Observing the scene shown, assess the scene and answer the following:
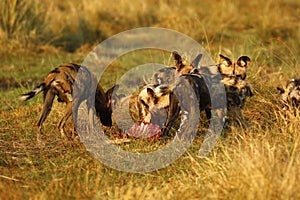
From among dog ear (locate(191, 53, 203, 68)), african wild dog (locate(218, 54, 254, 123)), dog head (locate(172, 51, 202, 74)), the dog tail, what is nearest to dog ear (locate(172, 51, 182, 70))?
dog head (locate(172, 51, 202, 74))

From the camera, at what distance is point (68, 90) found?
491 cm

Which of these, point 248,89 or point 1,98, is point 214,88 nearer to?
point 248,89

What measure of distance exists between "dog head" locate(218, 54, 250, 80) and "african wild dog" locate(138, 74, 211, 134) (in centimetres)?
80

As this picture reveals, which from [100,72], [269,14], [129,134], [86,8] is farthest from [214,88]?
[86,8]

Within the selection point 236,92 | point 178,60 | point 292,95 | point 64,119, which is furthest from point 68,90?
point 292,95

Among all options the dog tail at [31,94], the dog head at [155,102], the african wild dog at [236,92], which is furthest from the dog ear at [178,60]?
the dog tail at [31,94]

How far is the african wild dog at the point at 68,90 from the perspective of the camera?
4.83 meters

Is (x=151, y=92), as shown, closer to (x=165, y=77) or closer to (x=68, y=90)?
(x=165, y=77)

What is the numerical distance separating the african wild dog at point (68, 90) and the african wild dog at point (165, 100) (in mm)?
497

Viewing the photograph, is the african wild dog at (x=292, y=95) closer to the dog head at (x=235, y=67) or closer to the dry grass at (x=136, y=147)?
the dry grass at (x=136, y=147)

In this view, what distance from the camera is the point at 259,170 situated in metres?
3.56

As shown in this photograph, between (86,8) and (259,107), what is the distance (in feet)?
21.4

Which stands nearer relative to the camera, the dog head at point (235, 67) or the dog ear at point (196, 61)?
the dog head at point (235, 67)

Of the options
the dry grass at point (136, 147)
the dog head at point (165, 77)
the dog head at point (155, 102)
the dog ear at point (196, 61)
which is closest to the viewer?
the dry grass at point (136, 147)
